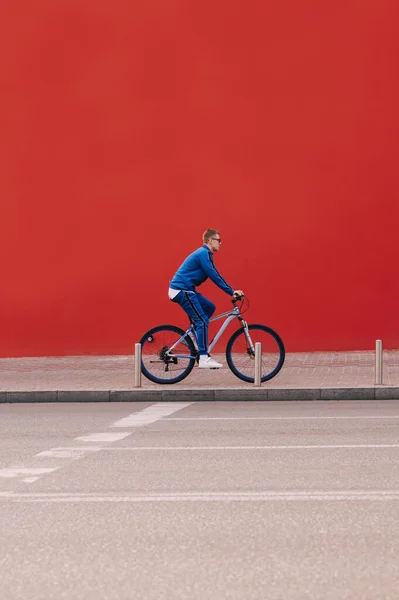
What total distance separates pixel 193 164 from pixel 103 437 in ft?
29.4

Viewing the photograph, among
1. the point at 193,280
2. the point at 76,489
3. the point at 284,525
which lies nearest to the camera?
the point at 284,525

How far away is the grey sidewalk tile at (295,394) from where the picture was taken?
12.2 m

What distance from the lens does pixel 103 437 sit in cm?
913

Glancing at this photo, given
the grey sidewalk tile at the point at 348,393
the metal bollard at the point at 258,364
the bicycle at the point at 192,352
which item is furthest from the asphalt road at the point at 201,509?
the bicycle at the point at 192,352

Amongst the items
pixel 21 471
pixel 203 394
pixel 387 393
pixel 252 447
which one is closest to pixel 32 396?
pixel 203 394

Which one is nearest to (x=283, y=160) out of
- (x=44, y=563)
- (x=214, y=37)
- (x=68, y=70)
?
(x=214, y=37)

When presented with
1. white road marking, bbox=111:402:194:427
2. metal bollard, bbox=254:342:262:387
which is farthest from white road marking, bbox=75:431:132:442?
metal bollard, bbox=254:342:262:387

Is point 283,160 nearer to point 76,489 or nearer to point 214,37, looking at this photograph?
point 214,37

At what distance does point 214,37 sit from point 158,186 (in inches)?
97.0

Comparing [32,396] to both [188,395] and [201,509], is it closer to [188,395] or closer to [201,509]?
[188,395]

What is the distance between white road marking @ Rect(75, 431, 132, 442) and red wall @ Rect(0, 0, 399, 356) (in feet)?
26.1

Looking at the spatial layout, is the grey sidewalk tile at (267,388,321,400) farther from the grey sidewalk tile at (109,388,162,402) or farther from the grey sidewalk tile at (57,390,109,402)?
the grey sidewalk tile at (57,390,109,402)

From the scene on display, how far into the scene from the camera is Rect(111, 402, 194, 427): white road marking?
1020cm

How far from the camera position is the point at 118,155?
17469mm
